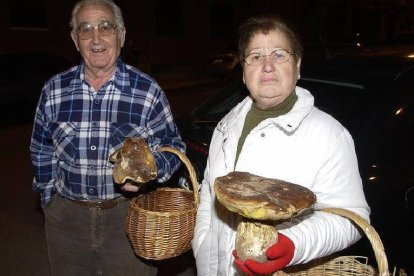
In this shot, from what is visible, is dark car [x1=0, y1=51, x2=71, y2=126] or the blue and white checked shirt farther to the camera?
dark car [x1=0, y1=51, x2=71, y2=126]

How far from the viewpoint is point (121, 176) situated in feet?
6.61

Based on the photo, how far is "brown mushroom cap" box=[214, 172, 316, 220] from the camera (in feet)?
4.43

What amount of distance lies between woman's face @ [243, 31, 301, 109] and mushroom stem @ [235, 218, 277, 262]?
0.63m

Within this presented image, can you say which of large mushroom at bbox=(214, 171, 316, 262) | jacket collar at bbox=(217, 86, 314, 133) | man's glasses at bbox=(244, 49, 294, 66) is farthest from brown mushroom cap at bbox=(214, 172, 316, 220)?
man's glasses at bbox=(244, 49, 294, 66)

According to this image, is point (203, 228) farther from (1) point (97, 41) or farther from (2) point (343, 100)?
(2) point (343, 100)

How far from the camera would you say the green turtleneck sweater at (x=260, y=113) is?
1901mm

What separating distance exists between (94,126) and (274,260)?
131 cm

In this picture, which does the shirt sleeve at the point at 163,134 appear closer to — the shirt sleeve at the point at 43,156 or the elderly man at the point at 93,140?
the elderly man at the point at 93,140

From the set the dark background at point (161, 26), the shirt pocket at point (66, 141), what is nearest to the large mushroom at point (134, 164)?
the shirt pocket at point (66, 141)

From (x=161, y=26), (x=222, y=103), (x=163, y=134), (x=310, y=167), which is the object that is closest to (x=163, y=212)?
(x=163, y=134)

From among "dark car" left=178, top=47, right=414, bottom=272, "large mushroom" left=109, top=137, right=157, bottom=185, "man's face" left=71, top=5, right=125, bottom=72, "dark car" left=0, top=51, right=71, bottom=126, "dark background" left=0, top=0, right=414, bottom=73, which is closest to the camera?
"large mushroom" left=109, top=137, right=157, bottom=185

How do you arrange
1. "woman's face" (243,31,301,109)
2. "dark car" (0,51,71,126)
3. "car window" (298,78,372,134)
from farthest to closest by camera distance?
"dark car" (0,51,71,126) → "car window" (298,78,372,134) → "woman's face" (243,31,301,109)

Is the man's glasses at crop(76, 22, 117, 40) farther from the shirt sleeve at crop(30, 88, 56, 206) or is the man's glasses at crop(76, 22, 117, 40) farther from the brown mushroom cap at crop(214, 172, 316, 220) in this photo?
the brown mushroom cap at crop(214, 172, 316, 220)

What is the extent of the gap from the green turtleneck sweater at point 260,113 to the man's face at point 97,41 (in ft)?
2.85
